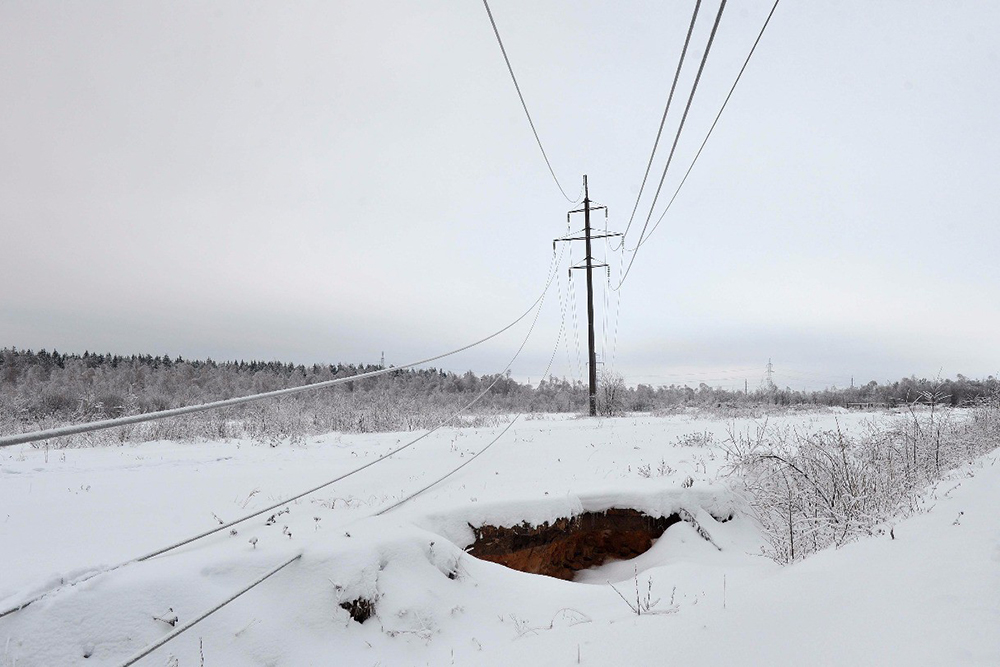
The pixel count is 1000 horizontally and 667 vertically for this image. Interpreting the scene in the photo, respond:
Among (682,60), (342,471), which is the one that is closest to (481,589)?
(342,471)

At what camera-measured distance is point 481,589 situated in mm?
4043

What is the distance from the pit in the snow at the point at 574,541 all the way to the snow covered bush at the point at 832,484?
4.14ft

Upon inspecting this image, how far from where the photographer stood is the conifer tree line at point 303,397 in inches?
424

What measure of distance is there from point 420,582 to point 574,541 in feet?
9.23

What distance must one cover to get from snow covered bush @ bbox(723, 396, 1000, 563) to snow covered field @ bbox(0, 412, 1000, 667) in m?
0.41

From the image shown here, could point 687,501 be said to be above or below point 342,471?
below

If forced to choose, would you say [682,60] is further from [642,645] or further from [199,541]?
[199,541]

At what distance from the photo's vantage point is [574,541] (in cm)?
603

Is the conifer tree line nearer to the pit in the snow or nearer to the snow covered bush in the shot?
the snow covered bush

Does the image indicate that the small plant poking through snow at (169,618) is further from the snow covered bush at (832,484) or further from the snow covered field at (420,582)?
the snow covered bush at (832,484)

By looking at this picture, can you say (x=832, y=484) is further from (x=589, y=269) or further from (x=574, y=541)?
(x=589, y=269)

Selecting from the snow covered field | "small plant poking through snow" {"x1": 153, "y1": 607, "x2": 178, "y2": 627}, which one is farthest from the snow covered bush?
"small plant poking through snow" {"x1": 153, "y1": 607, "x2": 178, "y2": 627}

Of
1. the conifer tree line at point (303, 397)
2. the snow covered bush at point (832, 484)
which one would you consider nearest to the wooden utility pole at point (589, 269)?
the conifer tree line at point (303, 397)

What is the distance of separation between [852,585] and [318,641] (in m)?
3.43
